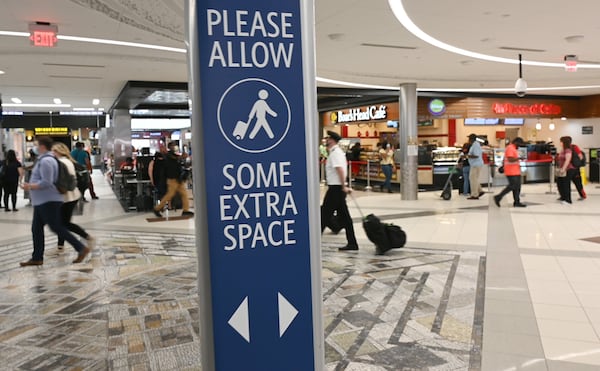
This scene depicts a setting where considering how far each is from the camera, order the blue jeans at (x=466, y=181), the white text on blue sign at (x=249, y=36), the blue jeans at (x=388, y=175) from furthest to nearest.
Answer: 1. the blue jeans at (x=388, y=175)
2. the blue jeans at (x=466, y=181)
3. the white text on blue sign at (x=249, y=36)

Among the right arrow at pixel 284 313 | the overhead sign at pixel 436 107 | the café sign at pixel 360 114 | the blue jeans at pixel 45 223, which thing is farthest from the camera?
the café sign at pixel 360 114

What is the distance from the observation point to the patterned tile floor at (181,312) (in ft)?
10.4

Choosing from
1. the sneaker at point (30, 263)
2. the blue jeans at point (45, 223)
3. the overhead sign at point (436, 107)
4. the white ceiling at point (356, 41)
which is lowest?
the sneaker at point (30, 263)

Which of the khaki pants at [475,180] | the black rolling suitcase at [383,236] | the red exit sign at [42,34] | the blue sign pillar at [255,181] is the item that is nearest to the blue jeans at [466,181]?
the khaki pants at [475,180]

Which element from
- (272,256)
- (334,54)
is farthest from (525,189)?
(272,256)

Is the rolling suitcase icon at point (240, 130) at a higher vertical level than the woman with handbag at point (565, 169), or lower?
higher

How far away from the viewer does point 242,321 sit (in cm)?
168

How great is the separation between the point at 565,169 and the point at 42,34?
10.2 metres

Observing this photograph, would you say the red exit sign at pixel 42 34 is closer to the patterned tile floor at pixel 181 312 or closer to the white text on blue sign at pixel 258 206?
the patterned tile floor at pixel 181 312

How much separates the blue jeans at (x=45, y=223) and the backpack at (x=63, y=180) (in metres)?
0.20

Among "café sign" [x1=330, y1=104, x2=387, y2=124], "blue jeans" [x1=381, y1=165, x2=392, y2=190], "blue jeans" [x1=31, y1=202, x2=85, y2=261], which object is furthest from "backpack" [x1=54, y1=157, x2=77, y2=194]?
"café sign" [x1=330, y1=104, x2=387, y2=124]

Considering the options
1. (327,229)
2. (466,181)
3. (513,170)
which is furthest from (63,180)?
(466,181)

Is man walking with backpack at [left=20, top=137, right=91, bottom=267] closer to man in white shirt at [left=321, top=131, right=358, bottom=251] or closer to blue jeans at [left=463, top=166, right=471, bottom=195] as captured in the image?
man in white shirt at [left=321, top=131, right=358, bottom=251]

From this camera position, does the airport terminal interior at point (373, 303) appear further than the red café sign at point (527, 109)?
No
